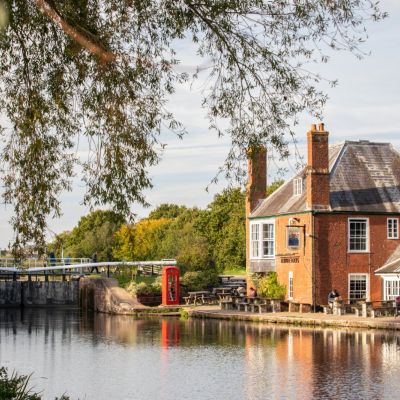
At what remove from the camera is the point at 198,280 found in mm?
57969

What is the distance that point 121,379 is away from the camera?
84.4ft

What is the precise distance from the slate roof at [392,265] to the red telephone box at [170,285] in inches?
491

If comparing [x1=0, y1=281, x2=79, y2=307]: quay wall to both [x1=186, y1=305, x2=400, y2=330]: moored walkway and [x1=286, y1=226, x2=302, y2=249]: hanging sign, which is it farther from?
[x1=286, y1=226, x2=302, y2=249]: hanging sign

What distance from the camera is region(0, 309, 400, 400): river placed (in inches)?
913

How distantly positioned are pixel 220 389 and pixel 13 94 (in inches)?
388

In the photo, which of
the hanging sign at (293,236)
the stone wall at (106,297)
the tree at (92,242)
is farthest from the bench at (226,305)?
the tree at (92,242)

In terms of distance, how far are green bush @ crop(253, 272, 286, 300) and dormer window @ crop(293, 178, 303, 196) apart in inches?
185

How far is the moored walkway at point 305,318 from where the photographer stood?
38.1 metres

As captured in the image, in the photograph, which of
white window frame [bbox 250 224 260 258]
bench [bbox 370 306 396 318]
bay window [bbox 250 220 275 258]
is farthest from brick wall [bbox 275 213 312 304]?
bench [bbox 370 306 396 318]

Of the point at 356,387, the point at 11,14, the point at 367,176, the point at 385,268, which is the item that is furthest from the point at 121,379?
the point at 367,176

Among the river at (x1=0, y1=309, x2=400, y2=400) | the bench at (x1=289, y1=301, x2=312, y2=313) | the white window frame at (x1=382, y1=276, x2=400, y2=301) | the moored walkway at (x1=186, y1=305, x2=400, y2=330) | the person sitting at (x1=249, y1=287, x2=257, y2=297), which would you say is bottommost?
the river at (x1=0, y1=309, x2=400, y2=400)

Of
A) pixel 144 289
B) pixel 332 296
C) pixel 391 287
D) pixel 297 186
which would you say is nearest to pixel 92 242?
pixel 144 289

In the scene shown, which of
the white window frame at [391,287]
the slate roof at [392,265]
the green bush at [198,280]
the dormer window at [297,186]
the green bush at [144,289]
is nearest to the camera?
the white window frame at [391,287]

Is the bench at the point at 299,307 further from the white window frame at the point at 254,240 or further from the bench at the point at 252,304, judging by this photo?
the white window frame at the point at 254,240
